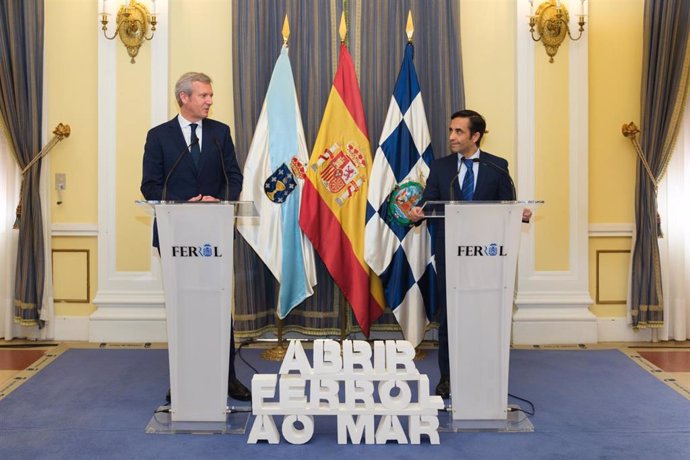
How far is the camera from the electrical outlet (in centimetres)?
548

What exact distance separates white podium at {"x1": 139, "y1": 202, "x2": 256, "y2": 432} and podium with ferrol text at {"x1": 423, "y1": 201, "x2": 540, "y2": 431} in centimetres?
95

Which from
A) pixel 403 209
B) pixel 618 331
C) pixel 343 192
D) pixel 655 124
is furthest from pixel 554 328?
pixel 343 192

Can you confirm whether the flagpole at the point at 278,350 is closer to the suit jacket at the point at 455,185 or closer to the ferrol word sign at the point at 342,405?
the suit jacket at the point at 455,185

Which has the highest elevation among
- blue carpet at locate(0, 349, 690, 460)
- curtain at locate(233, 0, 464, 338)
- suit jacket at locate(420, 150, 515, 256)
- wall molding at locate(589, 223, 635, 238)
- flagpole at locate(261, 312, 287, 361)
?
curtain at locate(233, 0, 464, 338)

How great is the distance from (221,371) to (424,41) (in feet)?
9.64

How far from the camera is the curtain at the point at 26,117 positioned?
5.31 meters

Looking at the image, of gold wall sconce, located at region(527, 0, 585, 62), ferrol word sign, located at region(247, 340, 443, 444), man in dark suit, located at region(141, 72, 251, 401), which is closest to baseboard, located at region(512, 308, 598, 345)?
gold wall sconce, located at region(527, 0, 585, 62)

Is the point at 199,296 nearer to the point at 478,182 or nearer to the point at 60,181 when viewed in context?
the point at 478,182

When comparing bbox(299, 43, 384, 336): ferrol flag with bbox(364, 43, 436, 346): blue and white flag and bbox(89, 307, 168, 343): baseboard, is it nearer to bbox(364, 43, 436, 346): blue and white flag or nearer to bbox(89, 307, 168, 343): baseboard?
bbox(364, 43, 436, 346): blue and white flag

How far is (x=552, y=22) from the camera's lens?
5344 mm

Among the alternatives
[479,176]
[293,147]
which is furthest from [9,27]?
[479,176]

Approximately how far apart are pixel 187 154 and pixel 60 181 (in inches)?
81.2

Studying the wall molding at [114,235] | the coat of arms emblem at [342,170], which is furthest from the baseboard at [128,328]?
the coat of arms emblem at [342,170]

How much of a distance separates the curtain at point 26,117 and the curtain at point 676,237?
4399 millimetres
